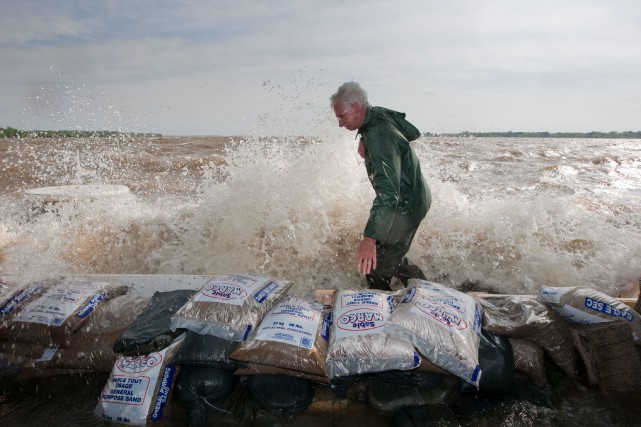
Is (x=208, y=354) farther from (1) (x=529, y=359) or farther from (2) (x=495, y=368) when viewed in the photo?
(1) (x=529, y=359)

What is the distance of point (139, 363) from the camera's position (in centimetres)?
229

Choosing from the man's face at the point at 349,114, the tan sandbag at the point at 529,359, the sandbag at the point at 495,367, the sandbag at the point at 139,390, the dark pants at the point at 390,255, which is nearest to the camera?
the sandbag at the point at 139,390

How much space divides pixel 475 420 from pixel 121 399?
198 centimetres

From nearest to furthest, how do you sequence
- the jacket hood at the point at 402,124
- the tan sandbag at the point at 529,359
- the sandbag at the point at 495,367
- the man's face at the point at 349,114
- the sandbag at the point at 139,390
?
the sandbag at the point at 139,390 < the sandbag at the point at 495,367 < the tan sandbag at the point at 529,359 < the man's face at the point at 349,114 < the jacket hood at the point at 402,124

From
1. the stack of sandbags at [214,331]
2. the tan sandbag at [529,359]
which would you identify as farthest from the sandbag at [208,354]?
the tan sandbag at [529,359]

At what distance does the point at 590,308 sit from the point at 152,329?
8.83ft

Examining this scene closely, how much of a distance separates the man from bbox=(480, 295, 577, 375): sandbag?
0.88 metres

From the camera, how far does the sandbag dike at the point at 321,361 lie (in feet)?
7.36

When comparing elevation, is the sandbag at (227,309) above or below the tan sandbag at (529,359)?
above

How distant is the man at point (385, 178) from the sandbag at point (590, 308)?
3.76 ft

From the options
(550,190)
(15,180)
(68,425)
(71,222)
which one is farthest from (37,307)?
(15,180)

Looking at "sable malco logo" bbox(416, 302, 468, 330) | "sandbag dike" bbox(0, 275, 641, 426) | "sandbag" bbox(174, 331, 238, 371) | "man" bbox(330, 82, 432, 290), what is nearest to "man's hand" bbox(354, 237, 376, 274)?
"man" bbox(330, 82, 432, 290)

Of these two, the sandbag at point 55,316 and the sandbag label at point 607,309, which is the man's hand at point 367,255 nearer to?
the sandbag label at point 607,309

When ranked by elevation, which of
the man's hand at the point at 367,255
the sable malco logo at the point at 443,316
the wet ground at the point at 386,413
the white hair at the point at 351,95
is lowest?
the wet ground at the point at 386,413
